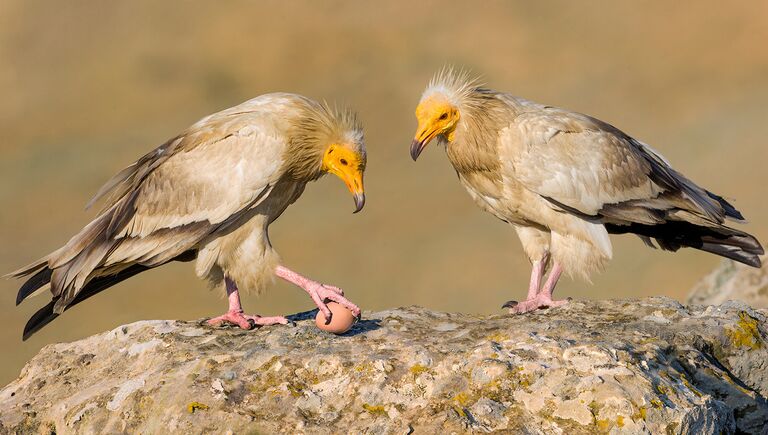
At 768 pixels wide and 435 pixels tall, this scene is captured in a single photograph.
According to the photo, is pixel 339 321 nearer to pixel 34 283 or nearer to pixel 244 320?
pixel 244 320

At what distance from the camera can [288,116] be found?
9648 mm

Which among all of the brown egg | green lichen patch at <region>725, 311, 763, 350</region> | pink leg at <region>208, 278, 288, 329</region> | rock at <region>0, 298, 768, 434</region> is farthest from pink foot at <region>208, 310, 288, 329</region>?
green lichen patch at <region>725, 311, 763, 350</region>

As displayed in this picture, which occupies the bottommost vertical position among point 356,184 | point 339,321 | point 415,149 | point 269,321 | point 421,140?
point 269,321

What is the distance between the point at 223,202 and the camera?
9281mm

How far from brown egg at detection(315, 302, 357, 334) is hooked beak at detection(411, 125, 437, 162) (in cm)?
218

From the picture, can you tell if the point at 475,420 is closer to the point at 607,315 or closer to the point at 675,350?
the point at 675,350

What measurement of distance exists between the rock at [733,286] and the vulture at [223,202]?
6842 mm

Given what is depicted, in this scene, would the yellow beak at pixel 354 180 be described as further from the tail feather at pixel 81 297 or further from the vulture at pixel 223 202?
the tail feather at pixel 81 297

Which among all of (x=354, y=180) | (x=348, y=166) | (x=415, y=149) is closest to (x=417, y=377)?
(x=354, y=180)

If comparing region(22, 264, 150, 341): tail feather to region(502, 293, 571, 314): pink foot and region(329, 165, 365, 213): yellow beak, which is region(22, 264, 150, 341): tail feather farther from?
region(502, 293, 571, 314): pink foot

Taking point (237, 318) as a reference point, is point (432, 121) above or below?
above

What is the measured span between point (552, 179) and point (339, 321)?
2.98 metres

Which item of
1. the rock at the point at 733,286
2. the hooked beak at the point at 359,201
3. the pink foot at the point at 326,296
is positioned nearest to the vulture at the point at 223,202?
the hooked beak at the point at 359,201

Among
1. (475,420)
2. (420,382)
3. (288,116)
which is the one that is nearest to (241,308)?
(288,116)
